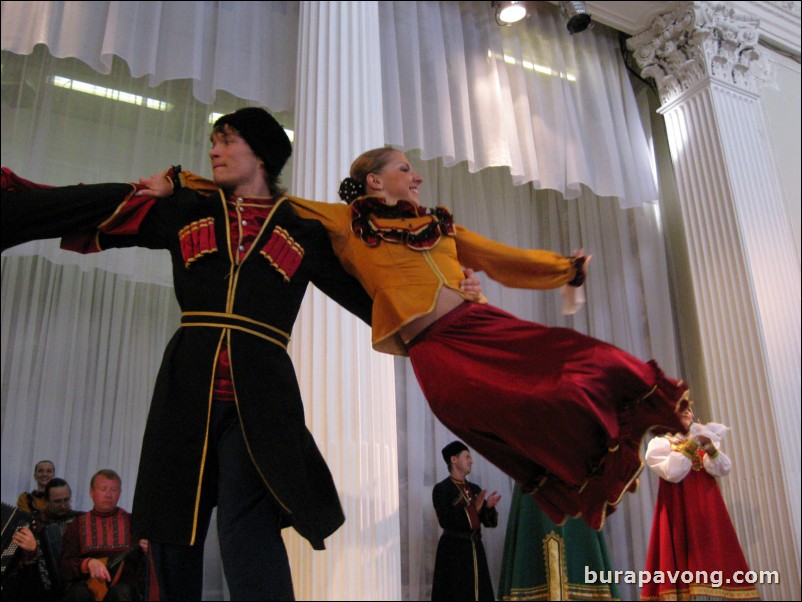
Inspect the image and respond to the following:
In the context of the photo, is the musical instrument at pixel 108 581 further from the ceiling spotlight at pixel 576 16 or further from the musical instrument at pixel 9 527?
the ceiling spotlight at pixel 576 16

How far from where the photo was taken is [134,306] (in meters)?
5.69

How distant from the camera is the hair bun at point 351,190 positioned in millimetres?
2508

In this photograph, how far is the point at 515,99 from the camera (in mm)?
6426

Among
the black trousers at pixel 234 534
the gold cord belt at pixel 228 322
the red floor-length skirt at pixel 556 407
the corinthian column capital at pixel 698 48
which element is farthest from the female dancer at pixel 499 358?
the corinthian column capital at pixel 698 48

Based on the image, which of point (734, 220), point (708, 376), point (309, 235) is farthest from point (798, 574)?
point (309, 235)

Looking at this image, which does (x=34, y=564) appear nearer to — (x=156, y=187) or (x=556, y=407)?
(x=156, y=187)

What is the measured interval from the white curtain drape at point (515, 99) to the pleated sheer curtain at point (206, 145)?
16 millimetres

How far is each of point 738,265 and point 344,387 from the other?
395 centimetres

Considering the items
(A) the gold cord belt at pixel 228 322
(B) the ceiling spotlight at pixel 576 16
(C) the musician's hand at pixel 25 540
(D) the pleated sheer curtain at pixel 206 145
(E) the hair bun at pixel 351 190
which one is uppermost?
(B) the ceiling spotlight at pixel 576 16

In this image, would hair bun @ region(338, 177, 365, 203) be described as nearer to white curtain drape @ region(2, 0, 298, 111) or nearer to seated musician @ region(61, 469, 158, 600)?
seated musician @ region(61, 469, 158, 600)

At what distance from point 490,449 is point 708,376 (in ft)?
15.4

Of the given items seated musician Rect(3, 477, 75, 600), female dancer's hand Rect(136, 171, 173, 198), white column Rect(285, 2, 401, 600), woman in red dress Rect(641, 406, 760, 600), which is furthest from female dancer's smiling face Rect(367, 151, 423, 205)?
woman in red dress Rect(641, 406, 760, 600)

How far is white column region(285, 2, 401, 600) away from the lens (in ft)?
11.4

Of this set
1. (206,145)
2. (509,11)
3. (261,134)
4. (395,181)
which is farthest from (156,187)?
(509,11)
